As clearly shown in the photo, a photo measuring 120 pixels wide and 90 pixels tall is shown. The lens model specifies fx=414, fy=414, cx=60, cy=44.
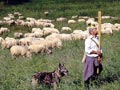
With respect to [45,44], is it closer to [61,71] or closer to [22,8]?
[61,71]

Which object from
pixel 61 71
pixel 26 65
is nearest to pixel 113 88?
pixel 61 71

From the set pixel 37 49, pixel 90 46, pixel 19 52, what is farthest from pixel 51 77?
pixel 37 49

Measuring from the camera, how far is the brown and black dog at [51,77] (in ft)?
30.9

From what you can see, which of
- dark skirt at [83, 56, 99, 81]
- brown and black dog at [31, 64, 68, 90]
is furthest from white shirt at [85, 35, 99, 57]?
brown and black dog at [31, 64, 68, 90]

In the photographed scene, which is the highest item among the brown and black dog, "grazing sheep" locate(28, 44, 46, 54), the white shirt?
the white shirt

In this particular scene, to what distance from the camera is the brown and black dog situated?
9.42m

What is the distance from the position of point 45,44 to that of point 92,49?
7.63m

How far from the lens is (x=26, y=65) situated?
12.3 metres

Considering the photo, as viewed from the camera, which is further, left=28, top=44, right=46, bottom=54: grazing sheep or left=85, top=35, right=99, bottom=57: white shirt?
left=28, top=44, right=46, bottom=54: grazing sheep

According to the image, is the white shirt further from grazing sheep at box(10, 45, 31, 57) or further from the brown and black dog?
grazing sheep at box(10, 45, 31, 57)

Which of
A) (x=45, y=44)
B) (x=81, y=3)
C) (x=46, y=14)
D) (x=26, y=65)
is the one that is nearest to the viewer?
(x=26, y=65)

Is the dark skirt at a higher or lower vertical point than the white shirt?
lower

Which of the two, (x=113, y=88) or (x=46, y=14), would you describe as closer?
(x=113, y=88)

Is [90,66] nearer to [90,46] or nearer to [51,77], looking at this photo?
[90,46]
